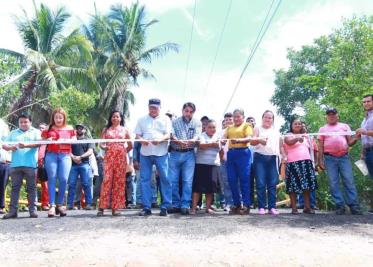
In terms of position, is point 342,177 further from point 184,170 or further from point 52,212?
point 52,212

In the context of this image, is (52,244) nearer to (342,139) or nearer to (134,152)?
(134,152)

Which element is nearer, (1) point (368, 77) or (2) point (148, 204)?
(2) point (148, 204)

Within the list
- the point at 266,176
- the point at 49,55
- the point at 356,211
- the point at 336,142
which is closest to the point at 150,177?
the point at 266,176

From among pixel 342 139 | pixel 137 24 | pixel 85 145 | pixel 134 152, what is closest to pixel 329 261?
pixel 342 139

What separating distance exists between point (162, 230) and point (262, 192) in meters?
2.48

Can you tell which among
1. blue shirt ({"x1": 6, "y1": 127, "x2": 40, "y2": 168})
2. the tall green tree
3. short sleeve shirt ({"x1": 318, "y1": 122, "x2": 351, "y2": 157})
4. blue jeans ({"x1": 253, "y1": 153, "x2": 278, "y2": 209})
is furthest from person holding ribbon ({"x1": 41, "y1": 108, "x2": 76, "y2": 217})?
the tall green tree

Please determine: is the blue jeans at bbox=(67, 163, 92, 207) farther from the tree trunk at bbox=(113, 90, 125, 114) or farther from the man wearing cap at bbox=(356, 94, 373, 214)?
the tree trunk at bbox=(113, 90, 125, 114)

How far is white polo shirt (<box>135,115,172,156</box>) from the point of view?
20.1ft

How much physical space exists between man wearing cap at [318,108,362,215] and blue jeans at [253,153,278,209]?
930 mm

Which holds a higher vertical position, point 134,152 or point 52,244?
point 134,152

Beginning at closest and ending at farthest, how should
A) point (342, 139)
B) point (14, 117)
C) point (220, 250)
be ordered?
point (220, 250), point (342, 139), point (14, 117)

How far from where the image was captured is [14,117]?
17641mm

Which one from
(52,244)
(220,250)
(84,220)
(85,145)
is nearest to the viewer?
(220,250)

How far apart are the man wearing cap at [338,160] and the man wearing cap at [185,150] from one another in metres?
2.11
